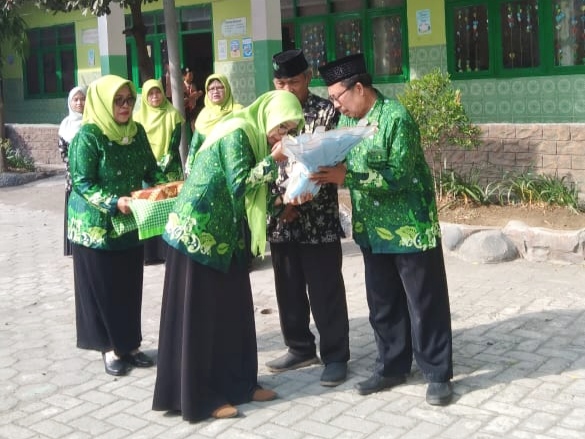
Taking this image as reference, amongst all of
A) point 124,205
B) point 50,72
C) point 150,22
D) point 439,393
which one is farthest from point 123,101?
point 50,72

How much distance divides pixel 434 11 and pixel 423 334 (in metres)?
→ 7.55

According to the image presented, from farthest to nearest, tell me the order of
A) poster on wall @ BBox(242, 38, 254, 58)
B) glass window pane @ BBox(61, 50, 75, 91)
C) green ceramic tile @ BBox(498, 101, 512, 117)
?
glass window pane @ BBox(61, 50, 75, 91) → poster on wall @ BBox(242, 38, 254, 58) → green ceramic tile @ BBox(498, 101, 512, 117)

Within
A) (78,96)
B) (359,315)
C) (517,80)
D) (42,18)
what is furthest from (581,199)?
(42,18)

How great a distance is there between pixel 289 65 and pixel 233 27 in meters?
9.28

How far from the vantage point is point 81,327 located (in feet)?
17.5

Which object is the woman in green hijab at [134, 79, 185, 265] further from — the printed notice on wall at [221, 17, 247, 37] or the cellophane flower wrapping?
the printed notice on wall at [221, 17, 247, 37]

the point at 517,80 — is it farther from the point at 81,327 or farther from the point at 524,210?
the point at 81,327

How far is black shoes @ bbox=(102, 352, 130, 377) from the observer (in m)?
5.20

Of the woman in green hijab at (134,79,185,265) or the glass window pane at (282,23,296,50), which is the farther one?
the glass window pane at (282,23,296,50)

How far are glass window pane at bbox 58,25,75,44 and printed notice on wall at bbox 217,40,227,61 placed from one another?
4.32 metres

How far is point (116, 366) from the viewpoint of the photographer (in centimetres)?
522

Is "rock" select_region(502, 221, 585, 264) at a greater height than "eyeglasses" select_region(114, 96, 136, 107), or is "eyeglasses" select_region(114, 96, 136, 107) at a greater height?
"eyeglasses" select_region(114, 96, 136, 107)

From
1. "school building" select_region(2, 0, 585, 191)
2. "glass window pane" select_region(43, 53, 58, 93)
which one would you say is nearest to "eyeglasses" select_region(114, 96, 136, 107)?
"school building" select_region(2, 0, 585, 191)

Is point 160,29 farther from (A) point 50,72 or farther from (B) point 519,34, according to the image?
(B) point 519,34
